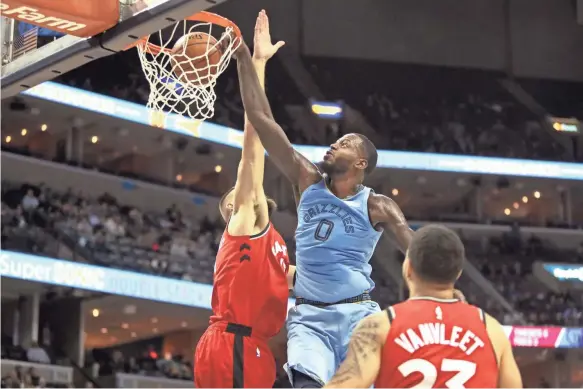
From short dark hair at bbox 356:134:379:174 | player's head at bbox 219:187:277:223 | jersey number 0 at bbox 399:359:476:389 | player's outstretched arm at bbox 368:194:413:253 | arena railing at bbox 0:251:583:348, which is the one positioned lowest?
jersey number 0 at bbox 399:359:476:389

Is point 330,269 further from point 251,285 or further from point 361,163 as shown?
point 361,163

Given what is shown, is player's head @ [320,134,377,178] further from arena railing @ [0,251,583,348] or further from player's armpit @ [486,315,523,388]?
arena railing @ [0,251,583,348]

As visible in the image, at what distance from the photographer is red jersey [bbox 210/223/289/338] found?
521 cm

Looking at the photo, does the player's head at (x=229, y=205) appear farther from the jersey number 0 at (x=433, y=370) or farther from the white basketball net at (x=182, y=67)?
the jersey number 0 at (x=433, y=370)

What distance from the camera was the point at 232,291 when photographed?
5230mm

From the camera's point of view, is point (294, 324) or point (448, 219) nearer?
point (294, 324)

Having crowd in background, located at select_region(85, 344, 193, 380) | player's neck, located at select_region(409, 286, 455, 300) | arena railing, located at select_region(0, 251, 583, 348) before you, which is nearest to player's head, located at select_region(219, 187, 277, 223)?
player's neck, located at select_region(409, 286, 455, 300)

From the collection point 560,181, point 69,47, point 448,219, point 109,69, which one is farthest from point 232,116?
point 69,47

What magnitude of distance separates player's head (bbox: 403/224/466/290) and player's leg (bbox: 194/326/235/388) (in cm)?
205

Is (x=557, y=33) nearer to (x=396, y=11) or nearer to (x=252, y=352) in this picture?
(x=396, y=11)

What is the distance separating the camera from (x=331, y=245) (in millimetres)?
5070

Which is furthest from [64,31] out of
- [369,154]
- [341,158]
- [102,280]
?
[102,280]

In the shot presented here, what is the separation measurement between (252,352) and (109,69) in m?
19.8

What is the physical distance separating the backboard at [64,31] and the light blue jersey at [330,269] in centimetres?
114
